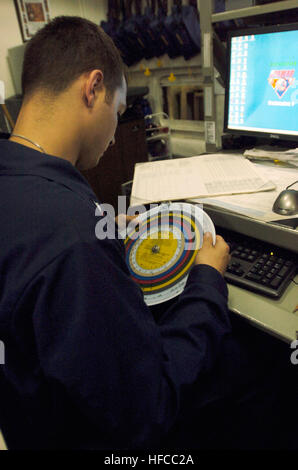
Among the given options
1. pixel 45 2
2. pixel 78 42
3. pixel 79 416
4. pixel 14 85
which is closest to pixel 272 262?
pixel 79 416

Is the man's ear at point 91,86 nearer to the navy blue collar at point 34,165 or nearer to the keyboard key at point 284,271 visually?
the navy blue collar at point 34,165

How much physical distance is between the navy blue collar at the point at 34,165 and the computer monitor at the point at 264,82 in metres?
0.73

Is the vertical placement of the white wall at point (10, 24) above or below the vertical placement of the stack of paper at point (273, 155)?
above

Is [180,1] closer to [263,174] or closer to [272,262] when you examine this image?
[263,174]

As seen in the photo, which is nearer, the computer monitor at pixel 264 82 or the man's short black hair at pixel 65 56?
the man's short black hair at pixel 65 56

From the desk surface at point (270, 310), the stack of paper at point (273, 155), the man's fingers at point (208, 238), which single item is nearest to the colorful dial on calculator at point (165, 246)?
the man's fingers at point (208, 238)

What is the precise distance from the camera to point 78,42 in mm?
625

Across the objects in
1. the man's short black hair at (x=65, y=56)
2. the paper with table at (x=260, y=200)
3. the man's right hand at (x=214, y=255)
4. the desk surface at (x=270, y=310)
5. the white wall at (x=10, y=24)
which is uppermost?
the white wall at (x=10, y=24)

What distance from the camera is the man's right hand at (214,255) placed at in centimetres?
65

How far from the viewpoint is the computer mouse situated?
2.29 ft

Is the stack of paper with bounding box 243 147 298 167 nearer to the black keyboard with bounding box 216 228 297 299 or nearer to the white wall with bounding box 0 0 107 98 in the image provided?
the black keyboard with bounding box 216 228 297 299

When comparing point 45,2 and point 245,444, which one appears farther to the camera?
point 45,2

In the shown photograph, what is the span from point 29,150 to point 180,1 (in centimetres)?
267

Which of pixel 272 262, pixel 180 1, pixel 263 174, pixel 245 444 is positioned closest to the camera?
pixel 272 262
